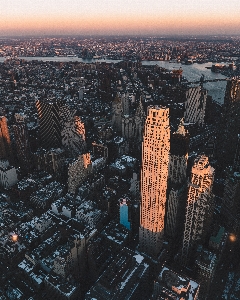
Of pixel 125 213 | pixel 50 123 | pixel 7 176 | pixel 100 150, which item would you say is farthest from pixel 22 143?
pixel 125 213

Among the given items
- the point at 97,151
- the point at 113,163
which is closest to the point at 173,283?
the point at 113,163

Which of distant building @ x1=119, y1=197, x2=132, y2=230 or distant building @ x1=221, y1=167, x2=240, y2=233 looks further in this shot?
distant building @ x1=221, y1=167, x2=240, y2=233

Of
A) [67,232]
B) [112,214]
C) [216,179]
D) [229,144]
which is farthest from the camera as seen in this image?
[229,144]

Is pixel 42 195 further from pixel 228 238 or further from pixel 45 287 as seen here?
pixel 228 238

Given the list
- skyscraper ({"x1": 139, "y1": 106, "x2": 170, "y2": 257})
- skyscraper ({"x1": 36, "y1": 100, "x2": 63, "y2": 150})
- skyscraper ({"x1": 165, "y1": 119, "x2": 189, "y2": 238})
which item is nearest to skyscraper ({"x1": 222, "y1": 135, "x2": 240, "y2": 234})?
skyscraper ({"x1": 165, "y1": 119, "x2": 189, "y2": 238})

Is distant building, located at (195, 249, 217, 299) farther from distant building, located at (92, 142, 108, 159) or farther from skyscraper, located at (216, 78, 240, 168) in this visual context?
distant building, located at (92, 142, 108, 159)
